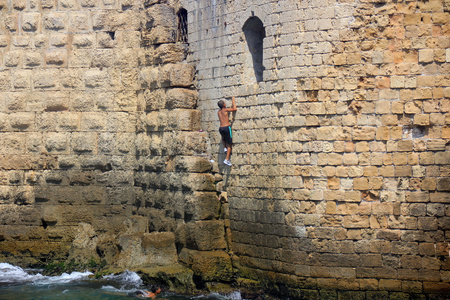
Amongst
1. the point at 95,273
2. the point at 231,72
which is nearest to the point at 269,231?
the point at 231,72

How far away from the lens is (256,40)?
479 inches

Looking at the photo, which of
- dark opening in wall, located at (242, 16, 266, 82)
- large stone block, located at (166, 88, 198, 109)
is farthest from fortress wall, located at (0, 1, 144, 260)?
dark opening in wall, located at (242, 16, 266, 82)

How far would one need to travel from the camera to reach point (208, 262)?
12.2 m

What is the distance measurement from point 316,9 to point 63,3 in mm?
5408

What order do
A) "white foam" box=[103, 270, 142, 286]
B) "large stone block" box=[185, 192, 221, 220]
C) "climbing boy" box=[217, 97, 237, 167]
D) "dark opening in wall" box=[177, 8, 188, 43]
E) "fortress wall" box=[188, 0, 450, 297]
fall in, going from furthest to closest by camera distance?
1. "dark opening in wall" box=[177, 8, 188, 43]
2. "white foam" box=[103, 270, 142, 286]
3. "large stone block" box=[185, 192, 221, 220]
4. "climbing boy" box=[217, 97, 237, 167]
5. "fortress wall" box=[188, 0, 450, 297]

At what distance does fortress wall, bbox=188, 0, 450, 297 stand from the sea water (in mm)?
1974

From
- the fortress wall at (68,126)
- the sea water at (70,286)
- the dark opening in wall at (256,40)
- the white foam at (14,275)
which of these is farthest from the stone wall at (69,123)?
the dark opening in wall at (256,40)

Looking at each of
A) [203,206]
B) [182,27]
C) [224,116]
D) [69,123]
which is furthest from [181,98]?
[69,123]

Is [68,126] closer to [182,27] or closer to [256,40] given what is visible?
[182,27]

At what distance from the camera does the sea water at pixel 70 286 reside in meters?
12.1

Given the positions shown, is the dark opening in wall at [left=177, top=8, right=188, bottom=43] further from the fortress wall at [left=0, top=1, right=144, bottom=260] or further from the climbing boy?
the climbing boy

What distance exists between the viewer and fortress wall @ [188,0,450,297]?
34.8 feet

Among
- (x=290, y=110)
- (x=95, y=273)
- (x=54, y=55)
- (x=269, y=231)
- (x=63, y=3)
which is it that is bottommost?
(x=95, y=273)

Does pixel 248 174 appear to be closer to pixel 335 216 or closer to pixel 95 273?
pixel 335 216
